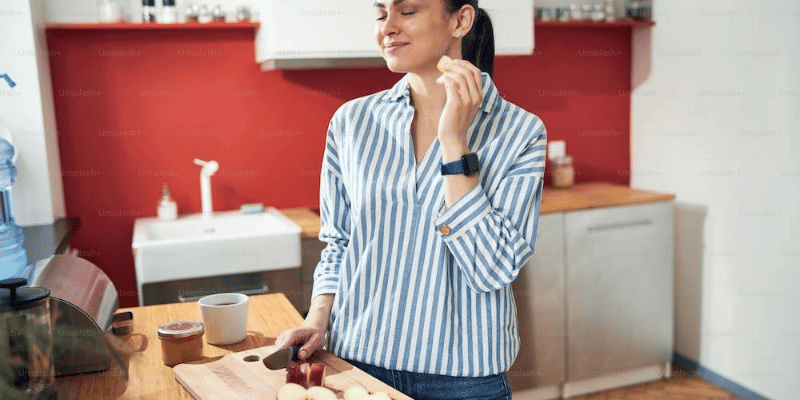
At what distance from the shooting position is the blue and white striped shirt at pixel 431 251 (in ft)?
3.95

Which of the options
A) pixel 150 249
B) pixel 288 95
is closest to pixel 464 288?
pixel 150 249

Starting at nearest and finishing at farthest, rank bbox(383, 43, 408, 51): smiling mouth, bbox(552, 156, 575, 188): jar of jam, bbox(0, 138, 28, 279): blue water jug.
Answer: bbox(383, 43, 408, 51): smiling mouth < bbox(0, 138, 28, 279): blue water jug < bbox(552, 156, 575, 188): jar of jam

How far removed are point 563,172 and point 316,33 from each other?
4.82 ft

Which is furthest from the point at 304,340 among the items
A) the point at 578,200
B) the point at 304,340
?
the point at 578,200

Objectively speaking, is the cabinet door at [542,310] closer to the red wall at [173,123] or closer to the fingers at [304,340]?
the red wall at [173,123]

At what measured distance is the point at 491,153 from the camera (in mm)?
1260

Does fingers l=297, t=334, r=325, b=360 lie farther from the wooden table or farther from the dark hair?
the dark hair

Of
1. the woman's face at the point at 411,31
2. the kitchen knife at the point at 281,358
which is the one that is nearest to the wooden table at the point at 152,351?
the kitchen knife at the point at 281,358

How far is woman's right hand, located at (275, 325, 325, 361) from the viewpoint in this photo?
1253mm

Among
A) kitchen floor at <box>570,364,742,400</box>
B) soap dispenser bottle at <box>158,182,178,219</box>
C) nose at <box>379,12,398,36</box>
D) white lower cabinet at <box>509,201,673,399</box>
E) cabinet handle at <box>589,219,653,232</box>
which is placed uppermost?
nose at <box>379,12,398,36</box>

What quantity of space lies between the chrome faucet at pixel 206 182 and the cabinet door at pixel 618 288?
59.7 inches

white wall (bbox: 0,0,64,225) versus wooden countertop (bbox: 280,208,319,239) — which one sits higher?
white wall (bbox: 0,0,64,225)

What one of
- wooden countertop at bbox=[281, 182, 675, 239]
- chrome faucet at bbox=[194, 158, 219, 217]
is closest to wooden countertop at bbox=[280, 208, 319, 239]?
wooden countertop at bbox=[281, 182, 675, 239]

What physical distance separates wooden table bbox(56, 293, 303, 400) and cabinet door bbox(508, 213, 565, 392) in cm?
149
